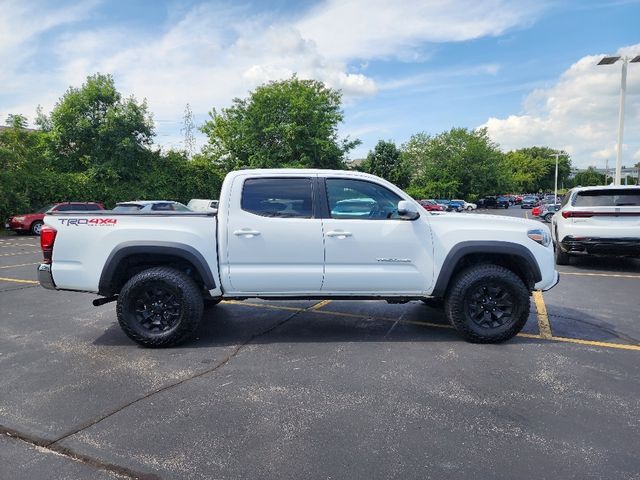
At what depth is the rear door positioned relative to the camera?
479 centimetres

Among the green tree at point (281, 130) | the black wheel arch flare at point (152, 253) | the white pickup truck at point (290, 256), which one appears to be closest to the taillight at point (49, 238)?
the white pickup truck at point (290, 256)

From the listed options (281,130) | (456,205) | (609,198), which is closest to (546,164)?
(456,205)

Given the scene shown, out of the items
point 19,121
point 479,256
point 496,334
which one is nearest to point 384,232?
point 479,256

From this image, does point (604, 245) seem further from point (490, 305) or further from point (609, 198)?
point (490, 305)

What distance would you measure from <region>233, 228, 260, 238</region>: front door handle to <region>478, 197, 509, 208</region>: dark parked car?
56.5m

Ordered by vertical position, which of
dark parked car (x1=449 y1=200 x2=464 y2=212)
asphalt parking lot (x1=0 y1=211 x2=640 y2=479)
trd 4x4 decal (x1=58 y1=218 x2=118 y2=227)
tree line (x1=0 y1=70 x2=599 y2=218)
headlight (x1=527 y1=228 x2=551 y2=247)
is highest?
tree line (x1=0 y1=70 x2=599 y2=218)

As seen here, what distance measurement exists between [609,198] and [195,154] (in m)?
32.2

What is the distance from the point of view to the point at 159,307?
192 inches

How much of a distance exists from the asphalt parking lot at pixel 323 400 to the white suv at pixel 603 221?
346cm

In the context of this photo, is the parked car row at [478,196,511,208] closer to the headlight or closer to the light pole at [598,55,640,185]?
the light pole at [598,55,640,185]

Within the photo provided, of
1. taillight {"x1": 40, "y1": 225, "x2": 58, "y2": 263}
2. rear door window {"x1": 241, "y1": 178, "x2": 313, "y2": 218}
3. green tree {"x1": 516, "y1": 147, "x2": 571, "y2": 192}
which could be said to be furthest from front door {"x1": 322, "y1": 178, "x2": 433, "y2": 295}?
green tree {"x1": 516, "y1": 147, "x2": 571, "y2": 192}

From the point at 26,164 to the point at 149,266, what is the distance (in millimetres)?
21621

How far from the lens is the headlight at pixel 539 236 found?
489 centimetres

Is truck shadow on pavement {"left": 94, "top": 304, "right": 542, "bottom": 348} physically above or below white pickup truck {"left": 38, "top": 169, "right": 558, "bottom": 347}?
below
